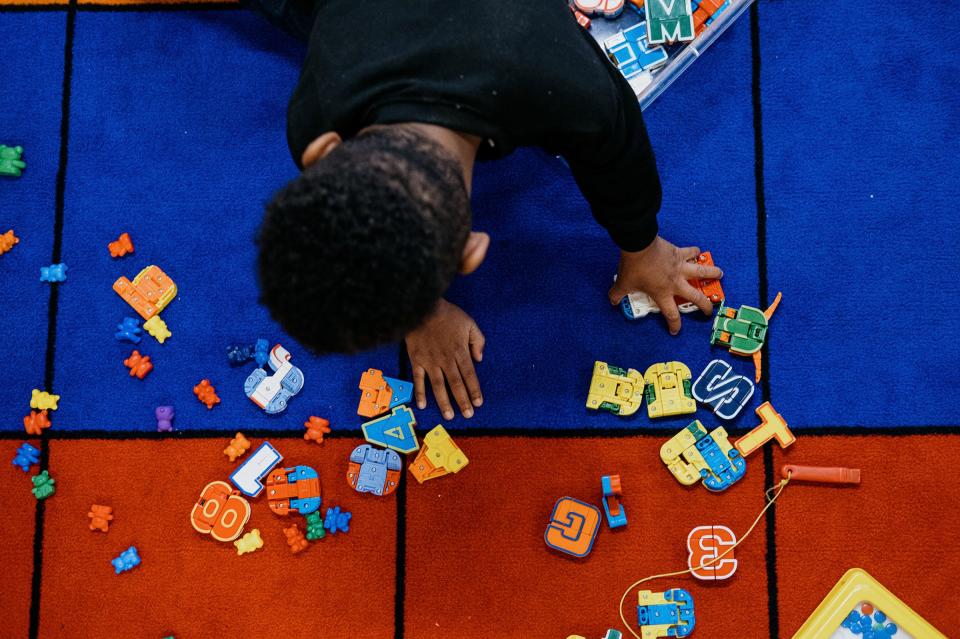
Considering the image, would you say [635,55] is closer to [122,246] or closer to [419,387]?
[419,387]

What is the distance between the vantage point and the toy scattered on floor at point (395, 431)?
3.68ft

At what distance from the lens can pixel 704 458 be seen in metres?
1.10

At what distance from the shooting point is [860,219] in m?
1.15

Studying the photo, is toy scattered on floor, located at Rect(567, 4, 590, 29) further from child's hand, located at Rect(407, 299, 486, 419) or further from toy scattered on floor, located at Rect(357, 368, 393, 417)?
toy scattered on floor, located at Rect(357, 368, 393, 417)

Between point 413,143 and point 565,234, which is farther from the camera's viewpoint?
point 565,234

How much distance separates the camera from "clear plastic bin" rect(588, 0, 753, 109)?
1.15 metres

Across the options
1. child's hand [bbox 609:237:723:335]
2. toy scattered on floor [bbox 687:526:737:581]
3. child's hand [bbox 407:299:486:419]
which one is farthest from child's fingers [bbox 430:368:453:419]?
toy scattered on floor [bbox 687:526:737:581]

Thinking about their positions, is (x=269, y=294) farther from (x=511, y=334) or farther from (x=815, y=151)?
(x=815, y=151)

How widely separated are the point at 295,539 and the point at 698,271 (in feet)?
2.11

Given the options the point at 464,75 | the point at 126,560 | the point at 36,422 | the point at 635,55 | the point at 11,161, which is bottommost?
the point at 126,560

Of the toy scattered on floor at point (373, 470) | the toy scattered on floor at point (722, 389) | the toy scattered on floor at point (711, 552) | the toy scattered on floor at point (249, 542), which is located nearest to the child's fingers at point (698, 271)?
the toy scattered on floor at point (722, 389)

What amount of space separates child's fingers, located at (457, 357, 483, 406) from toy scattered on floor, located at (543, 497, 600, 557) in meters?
0.18

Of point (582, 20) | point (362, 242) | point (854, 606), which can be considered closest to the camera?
point (362, 242)

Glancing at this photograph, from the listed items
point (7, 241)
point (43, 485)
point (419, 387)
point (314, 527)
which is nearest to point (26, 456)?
point (43, 485)
